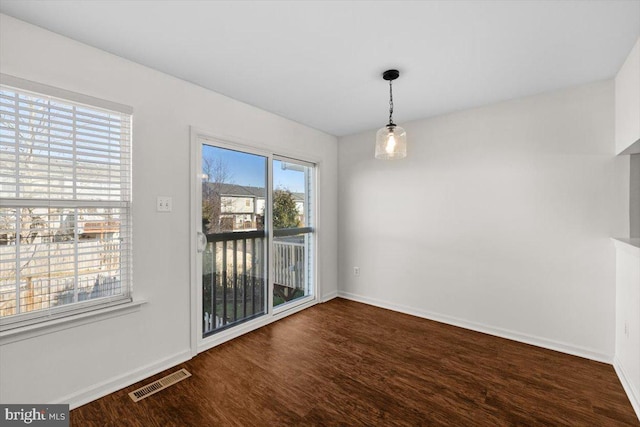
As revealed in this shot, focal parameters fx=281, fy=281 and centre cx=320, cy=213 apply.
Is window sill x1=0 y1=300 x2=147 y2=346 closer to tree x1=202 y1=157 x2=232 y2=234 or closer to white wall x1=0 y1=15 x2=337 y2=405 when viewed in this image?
white wall x1=0 y1=15 x2=337 y2=405

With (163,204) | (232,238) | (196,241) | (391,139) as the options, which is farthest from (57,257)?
(391,139)

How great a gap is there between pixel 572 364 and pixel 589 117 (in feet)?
6.96

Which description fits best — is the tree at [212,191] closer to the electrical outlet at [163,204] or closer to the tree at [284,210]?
the electrical outlet at [163,204]

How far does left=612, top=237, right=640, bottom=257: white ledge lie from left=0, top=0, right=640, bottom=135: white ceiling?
1347 mm

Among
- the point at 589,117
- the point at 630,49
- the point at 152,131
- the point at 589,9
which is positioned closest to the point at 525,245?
the point at 589,117

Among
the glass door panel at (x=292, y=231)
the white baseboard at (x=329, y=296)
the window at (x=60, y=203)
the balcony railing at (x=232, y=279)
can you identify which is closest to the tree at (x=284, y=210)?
the glass door panel at (x=292, y=231)

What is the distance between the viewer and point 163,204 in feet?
7.52

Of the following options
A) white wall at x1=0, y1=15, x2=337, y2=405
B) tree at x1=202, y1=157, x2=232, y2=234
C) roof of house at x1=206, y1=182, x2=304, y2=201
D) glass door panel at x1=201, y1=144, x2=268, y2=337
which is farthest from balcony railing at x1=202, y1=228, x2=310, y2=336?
roof of house at x1=206, y1=182, x2=304, y2=201

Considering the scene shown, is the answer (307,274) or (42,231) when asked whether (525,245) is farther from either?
(42,231)

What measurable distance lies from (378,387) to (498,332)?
5.43 feet

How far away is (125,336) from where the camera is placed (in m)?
2.09

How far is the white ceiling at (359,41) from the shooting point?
158 centimetres

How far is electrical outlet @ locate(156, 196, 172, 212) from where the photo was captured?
2.27 metres

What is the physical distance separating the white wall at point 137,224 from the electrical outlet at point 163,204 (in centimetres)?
4
